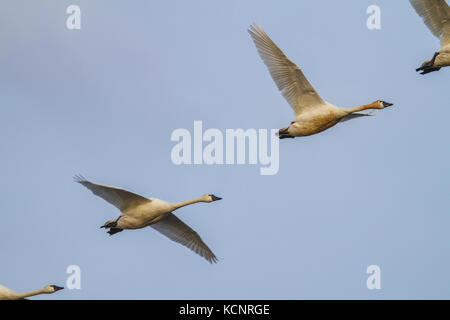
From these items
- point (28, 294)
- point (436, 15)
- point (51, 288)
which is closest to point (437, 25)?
point (436, 15)

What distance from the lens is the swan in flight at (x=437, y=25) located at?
2509cm

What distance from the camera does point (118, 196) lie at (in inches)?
995

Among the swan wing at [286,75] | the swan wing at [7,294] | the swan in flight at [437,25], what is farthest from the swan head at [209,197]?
the swan in flight at [437,25]

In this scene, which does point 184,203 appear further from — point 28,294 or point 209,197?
point 28,294

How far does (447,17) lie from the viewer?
25297 millimetres

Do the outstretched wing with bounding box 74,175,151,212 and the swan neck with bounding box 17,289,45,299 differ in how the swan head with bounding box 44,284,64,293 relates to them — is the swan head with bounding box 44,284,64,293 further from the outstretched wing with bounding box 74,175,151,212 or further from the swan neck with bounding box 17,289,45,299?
the outstretched wing with bounding box 74,175,151,212

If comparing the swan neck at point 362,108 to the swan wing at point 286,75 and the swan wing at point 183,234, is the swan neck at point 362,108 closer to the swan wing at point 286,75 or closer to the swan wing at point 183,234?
the swan wing at point 286,75

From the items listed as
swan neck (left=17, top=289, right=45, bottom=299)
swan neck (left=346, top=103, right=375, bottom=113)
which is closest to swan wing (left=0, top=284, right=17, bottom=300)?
swan neck (left=17, top=289, right=45, bottom=299)

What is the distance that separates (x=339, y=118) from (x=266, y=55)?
2.36 metres

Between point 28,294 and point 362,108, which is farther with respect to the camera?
point 28,294

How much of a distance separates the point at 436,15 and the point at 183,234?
875 cm
